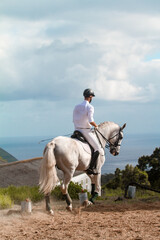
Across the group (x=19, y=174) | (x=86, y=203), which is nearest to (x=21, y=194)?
(x=19, y=174)

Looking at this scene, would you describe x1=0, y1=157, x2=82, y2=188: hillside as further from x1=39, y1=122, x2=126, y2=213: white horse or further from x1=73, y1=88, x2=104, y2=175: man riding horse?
x1=39, y1=122, x2=126, y2=213: white horse

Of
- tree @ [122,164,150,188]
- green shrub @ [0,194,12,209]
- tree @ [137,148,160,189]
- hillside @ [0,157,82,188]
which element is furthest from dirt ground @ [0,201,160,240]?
tree @ [137,148,160,189]

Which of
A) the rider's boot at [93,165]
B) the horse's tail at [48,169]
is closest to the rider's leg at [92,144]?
the rider's boot at [93,165]

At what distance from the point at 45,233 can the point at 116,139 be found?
474 cm

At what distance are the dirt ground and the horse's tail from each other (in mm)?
938

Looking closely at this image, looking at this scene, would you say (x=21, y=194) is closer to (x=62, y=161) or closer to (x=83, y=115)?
(x=62, y=161)

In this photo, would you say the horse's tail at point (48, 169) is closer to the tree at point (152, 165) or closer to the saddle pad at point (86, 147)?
the saddle pad at point (86, 147)

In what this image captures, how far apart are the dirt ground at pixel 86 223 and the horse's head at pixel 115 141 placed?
72.1 inches

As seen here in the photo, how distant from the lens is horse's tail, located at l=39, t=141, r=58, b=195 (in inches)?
368

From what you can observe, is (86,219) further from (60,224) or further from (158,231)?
(158,231)

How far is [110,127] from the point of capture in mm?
11867

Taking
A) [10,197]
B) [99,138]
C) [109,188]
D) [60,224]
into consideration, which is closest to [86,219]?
[60,224]

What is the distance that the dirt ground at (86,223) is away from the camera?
26.2 ft

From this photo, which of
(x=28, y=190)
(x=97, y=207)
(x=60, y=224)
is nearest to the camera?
(x=60, y=224)
